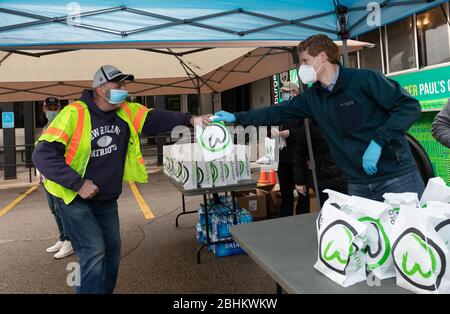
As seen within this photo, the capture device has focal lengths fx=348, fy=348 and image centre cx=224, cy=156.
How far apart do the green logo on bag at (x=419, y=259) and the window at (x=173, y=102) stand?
14.9m

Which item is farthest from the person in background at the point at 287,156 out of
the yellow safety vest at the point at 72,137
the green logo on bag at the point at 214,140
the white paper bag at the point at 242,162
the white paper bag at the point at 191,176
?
the yellow safety vest at the point at 72,137

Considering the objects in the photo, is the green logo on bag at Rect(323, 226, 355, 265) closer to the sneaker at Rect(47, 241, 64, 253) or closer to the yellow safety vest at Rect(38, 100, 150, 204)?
the yellow safety vest at Rect(38, 100, 150, 204)

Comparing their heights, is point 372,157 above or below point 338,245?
above

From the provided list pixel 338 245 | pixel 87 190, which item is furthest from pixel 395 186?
pixel 87 190

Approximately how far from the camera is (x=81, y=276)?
7.26 feet

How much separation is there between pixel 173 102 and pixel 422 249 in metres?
15.5

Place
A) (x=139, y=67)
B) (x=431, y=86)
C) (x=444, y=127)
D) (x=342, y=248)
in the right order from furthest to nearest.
Result: (x=431, y=86) < (x=139, y=67) < (x=444, y=127) < (x=342, y=248)

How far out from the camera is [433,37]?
600 cm

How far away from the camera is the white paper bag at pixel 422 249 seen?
1048 millimetres

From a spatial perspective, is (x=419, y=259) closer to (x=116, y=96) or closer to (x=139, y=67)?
(x=116, y=96)

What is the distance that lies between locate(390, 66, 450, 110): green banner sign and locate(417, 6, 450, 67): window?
383 millimetres
